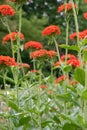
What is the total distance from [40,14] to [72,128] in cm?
3716

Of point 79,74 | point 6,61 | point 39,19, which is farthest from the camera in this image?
point 39,19

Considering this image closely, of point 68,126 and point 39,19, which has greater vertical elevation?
point 68,126

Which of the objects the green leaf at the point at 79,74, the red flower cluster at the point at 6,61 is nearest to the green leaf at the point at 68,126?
the green leaf at the point at 79,74

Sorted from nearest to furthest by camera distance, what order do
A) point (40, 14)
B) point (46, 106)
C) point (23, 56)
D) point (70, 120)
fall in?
point (70, 120)
point (46, 106)
point (23, 56)
point (40, 14)

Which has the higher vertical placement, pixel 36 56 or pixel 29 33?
pixel 36 56

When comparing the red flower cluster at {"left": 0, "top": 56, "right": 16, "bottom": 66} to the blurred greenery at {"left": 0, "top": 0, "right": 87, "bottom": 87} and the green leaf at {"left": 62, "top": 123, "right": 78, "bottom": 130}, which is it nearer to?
the green leaf at {"left": 62, "top": 123, "right": 78, "bottom": 130}

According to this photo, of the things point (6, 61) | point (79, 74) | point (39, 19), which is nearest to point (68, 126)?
point (79, 74)

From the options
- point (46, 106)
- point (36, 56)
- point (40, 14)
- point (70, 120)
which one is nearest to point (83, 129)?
point (70, 120)

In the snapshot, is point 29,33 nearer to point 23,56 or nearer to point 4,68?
point 23,56

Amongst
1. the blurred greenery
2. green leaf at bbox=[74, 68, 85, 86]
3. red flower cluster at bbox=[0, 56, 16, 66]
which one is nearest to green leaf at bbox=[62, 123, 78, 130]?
green leaf at bbox=[74, 68, 85, 86]

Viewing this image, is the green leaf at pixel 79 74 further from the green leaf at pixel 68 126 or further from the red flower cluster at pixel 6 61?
the red flower cluster at pixel 6 61

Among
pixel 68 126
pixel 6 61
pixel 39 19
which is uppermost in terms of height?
pixel 6 61

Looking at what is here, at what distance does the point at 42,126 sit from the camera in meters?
4.33

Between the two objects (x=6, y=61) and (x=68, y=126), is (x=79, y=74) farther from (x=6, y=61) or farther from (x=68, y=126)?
(x=6, y=61)
